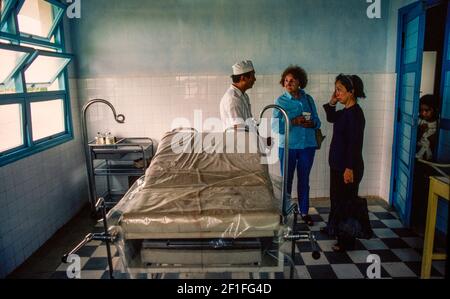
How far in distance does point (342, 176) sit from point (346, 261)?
68 centimetres

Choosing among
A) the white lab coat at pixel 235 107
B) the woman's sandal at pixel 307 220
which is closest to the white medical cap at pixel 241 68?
the white lab coat at pixel 235 107

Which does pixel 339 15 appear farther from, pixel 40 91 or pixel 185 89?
pixel 40 91

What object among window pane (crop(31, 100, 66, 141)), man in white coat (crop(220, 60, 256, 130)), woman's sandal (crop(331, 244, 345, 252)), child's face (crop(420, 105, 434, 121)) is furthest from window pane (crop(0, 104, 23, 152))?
child's face (crop(420, 105, 434, 121))

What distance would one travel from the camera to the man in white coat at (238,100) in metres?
3.10

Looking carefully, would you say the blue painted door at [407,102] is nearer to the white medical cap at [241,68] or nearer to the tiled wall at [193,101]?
the tiled wall at [193,101]

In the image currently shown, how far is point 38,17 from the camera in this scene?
343 centimetres

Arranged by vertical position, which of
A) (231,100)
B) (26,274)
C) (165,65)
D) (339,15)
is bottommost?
(26,274)

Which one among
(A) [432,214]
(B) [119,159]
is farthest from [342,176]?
(B) [119,159]

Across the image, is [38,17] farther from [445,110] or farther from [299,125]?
[445,110]

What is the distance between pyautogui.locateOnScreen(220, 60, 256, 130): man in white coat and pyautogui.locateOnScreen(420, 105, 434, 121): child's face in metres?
1.51

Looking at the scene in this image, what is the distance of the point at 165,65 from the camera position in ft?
13.3

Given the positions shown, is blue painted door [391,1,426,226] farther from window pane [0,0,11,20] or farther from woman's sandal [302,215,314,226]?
window pane [0,0,11,20]
